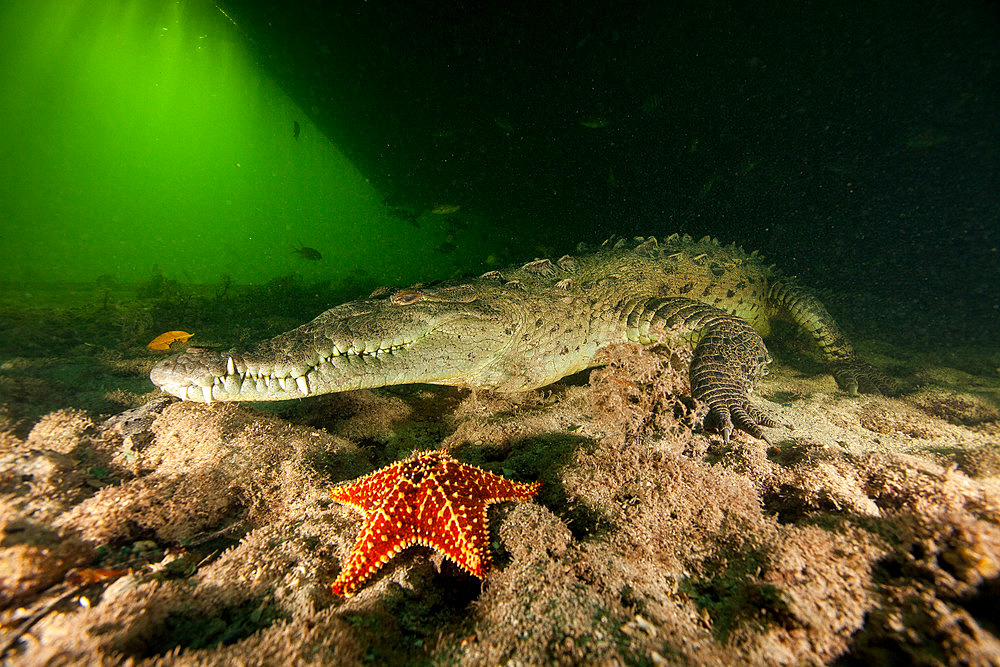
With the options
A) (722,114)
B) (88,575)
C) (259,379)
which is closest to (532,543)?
(88,575)

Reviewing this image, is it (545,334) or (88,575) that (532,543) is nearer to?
(88,575)

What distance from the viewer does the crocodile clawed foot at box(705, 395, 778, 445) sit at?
2.31 m

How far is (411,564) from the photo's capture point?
143cm

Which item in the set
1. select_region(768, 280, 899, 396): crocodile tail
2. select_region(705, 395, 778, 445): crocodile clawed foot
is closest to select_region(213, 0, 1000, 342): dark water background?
select_region(768, 280, 899, 396): crocodile tail

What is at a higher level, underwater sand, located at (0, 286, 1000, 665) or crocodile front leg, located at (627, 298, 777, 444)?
crocodile front leg, located at (627, 298, 777, 444)

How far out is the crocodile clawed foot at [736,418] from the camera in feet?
7.59

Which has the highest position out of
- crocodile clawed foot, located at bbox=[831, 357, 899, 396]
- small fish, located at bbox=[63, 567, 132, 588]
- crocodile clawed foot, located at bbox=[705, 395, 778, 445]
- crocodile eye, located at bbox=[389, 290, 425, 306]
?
crocodile eye, located at bbox=[389, 290, 425, 306]

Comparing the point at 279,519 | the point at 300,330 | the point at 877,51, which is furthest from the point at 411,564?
the point at 877,51

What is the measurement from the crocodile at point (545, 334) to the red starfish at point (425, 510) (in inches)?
40.8

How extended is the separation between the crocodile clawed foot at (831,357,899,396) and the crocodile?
0.02 metres

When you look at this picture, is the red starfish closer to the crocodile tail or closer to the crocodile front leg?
the crocodile front leg

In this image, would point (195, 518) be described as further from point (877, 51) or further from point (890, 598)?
point (877, 51)

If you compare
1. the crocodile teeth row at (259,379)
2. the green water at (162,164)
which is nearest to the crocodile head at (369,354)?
the crocodile teeth row at (259,379)

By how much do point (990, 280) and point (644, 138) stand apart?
11.5 m
